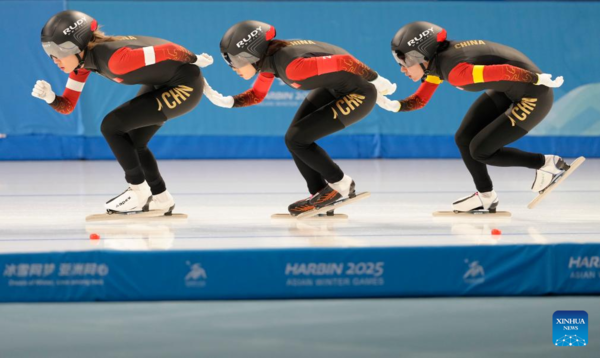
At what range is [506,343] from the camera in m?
3.76

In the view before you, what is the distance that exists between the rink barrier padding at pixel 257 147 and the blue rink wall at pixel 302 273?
6.26m

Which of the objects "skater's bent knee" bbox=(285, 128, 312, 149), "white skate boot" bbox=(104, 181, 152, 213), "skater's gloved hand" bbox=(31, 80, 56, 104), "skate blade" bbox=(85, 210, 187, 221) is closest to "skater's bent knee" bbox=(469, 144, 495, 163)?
"skater's bent knee" bbox=(285, 128, 312, 149)

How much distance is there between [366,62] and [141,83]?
5333 millimetres

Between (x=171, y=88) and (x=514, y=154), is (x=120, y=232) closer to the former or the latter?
(x=171, y=88)

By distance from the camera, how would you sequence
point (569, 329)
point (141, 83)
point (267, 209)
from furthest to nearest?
point (267, 209) < point (141, 83) < point (569, 329)

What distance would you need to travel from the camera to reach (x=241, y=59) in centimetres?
564

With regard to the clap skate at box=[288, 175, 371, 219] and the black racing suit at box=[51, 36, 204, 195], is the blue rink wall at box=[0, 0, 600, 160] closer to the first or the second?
the black racing suit at box=[51, 36, 204, 195]

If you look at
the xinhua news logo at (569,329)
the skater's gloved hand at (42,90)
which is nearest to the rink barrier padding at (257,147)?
the skater's gloved hand at (42,90)

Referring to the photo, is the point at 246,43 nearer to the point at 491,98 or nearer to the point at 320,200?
the point at 320,200

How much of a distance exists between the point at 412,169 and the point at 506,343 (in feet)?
19.5

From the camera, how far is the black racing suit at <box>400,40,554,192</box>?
5629mm

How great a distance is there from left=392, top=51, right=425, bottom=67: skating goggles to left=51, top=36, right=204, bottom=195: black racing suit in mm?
1392

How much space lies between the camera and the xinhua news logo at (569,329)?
3.78 meters

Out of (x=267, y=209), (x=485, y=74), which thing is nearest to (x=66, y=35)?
(x=267, y=209)
